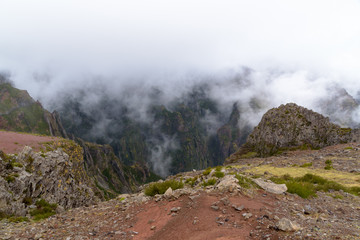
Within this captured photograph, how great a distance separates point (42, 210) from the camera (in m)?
19.1

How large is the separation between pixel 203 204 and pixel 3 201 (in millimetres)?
19057

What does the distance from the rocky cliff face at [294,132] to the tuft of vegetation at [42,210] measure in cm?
5812

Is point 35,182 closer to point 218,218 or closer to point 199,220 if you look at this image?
point 199,220

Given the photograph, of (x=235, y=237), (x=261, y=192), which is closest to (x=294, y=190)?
(x=261, y=192)

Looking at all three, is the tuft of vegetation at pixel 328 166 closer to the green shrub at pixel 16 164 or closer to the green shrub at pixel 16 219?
the green shrub at pixel 16 219

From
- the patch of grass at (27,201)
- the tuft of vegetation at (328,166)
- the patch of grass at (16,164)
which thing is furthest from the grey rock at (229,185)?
the patch of grass at (16,164)

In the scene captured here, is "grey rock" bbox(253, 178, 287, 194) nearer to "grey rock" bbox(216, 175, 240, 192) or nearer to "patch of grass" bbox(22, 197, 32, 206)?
"grey rock" bbox(216, 175, 240, 192)

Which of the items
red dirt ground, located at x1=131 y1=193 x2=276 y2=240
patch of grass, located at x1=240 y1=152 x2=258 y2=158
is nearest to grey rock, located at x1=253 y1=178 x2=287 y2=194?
red dirt ground, located at x1=131 y1=193 x2=276 y2=240

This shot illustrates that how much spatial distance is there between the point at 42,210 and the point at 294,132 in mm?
64104

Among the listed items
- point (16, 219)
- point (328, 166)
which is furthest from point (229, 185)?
point (328, 166)

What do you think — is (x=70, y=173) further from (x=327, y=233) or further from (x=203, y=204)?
(x=327, y=233)

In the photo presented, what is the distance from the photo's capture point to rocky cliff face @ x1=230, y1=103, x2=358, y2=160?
54.2 meters

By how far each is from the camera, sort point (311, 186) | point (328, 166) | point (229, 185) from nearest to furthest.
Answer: point (229, 185) → point (311, 186) → point (328, 166)

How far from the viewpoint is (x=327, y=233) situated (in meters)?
6.65
